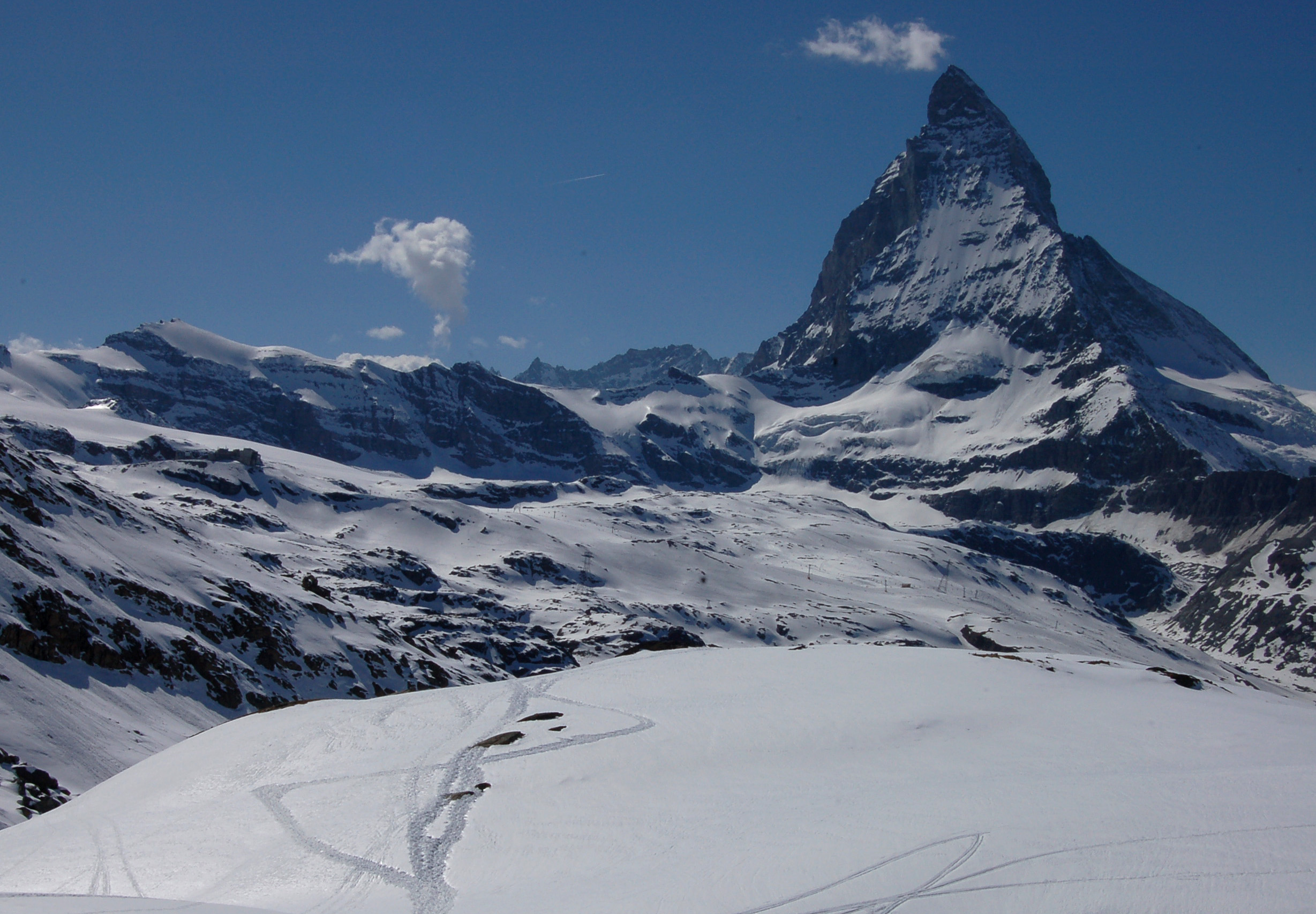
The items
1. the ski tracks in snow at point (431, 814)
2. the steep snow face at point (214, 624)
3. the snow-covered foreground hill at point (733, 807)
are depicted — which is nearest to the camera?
the snow-covered foreground hill at point (733, 807)

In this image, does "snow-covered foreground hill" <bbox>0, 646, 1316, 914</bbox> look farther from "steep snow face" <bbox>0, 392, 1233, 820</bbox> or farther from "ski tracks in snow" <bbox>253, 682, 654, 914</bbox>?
"steep snow face" <bbox>0, 392, 1233, 820</bbox>

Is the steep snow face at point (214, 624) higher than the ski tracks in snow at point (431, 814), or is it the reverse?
the ski tracks in snow at point (431, 814)

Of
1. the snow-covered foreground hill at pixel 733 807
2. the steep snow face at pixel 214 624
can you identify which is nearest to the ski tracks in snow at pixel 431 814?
the snow-covered foreground hill at pixel 733 807

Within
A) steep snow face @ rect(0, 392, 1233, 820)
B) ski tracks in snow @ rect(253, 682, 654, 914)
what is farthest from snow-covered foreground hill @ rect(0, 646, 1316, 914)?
steep snow face @ rect(0, 392, 1233, 820)

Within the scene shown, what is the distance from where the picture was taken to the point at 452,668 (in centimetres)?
9706

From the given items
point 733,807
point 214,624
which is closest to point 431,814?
point 733,807

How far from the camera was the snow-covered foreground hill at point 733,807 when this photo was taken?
52.6ft

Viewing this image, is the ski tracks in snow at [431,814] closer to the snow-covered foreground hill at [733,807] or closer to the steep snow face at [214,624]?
the snow-covered foreground hill at [733,807]

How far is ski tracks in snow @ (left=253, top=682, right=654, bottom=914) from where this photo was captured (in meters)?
17.7

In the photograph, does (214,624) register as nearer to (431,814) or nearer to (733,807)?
(431,814)

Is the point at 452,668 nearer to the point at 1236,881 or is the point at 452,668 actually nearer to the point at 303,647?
the point at 303,647

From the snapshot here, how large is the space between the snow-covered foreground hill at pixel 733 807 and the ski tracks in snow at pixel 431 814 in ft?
0.27

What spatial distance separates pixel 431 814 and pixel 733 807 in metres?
7.12

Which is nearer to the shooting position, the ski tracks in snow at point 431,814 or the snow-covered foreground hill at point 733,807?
the snow-covered foreground hill at point 733,807
